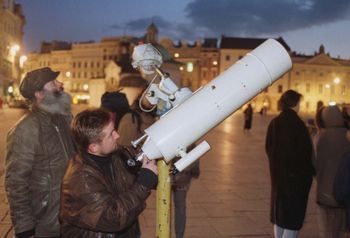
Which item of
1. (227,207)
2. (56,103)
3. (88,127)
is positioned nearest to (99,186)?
(88,127)

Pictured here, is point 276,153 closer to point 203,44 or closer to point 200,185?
point 200,185

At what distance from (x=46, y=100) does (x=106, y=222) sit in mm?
1372

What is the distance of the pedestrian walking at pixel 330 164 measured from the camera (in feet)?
15.0

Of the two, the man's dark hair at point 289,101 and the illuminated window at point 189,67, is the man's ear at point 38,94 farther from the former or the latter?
the illuminated window at point 189,67

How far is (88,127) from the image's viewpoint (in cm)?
265

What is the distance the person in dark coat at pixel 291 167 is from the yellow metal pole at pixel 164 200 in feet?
8.18

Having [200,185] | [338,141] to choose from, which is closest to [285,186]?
[338,141]

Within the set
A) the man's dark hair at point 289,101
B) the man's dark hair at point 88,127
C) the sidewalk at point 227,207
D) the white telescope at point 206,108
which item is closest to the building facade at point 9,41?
the sidewalk at point 227,207

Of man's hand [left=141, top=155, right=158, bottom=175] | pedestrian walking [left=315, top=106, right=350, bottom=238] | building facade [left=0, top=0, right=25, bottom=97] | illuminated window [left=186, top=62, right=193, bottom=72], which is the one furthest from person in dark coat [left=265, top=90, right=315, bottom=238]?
illuminated window [left=186, top=62, right=193, bottom=72]

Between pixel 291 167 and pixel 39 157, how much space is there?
8.79ft

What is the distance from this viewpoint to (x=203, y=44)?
340 ft

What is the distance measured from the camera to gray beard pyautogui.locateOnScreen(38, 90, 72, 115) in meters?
3.49

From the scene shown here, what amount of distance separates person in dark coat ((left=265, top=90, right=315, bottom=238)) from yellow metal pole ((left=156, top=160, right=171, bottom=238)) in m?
2.49

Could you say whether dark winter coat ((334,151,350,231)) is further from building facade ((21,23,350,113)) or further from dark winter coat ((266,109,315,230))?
building facade ((21,23,350,113))
